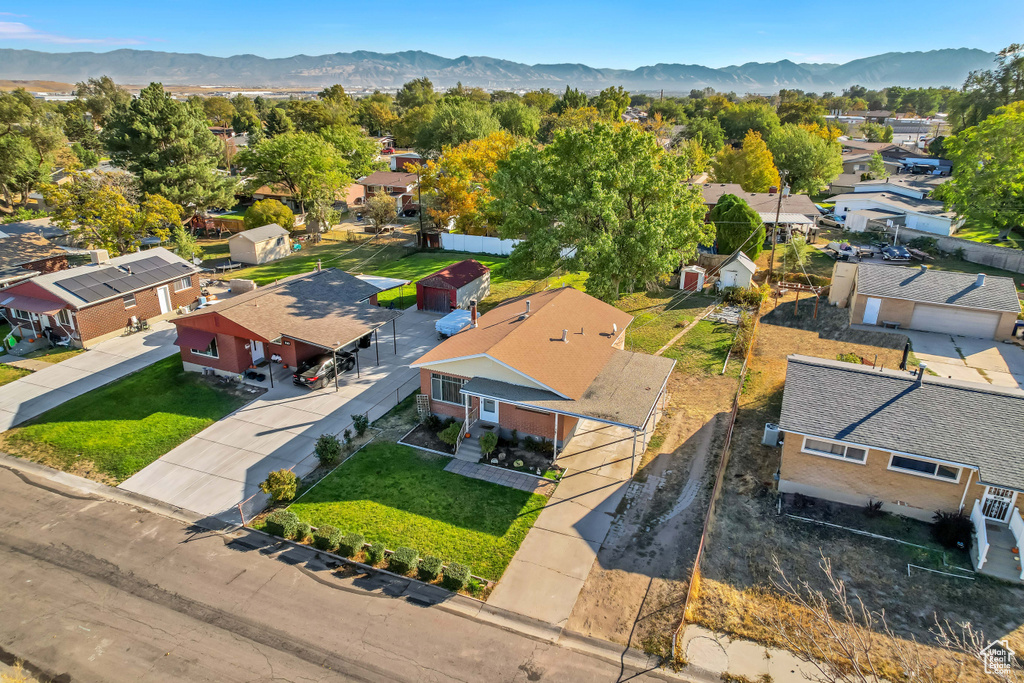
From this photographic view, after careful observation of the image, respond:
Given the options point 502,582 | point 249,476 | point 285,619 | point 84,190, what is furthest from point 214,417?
point 84,190

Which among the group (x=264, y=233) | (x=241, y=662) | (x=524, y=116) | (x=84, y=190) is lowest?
(x=241, y=662)

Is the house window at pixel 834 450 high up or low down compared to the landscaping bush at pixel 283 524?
up

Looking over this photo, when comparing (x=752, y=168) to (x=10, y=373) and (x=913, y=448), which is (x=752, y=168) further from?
(x=10, y=373)

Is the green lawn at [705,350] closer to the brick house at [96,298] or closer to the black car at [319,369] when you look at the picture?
the black car at [319,369]

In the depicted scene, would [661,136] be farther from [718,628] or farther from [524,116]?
[718,628]

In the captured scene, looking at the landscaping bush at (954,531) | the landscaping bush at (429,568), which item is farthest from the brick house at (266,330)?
the landscaping bush at (954,531)

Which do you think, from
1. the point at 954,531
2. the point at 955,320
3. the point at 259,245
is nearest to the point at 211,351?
the point at 259,245
